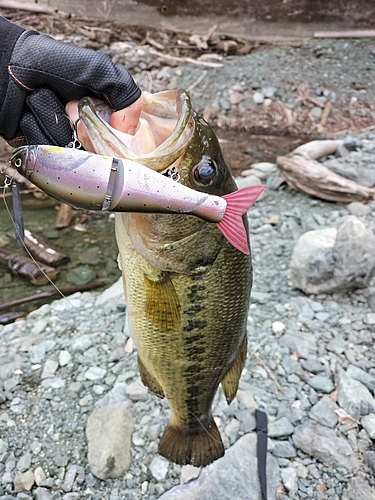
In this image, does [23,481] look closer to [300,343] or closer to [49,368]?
[49,368]

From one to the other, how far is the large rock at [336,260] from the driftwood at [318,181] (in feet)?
5.73

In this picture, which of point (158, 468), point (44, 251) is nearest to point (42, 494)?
point (158, 468)

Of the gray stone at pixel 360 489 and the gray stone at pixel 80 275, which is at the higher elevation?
the gray stone at pixel 360 489

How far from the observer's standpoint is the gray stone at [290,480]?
2.86 metres

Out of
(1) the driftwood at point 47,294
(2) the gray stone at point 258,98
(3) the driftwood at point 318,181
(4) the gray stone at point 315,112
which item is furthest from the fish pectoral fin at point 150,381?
(2) the gray stone at point 258,98

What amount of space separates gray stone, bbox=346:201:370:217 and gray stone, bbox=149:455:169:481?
4.08m

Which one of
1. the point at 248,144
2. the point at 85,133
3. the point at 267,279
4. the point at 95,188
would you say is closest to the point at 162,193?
the point at 95,188

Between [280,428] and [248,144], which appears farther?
[248,144]

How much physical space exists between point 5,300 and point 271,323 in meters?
3.03

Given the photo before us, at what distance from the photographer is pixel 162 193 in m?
1.59

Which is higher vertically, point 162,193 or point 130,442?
point 162,193

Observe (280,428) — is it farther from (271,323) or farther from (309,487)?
(271,323)

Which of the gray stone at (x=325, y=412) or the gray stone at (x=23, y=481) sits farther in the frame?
the gray stone at (x=325, y=412)

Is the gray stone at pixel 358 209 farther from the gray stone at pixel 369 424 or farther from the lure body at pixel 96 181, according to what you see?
the lure body at pixel 96 181
